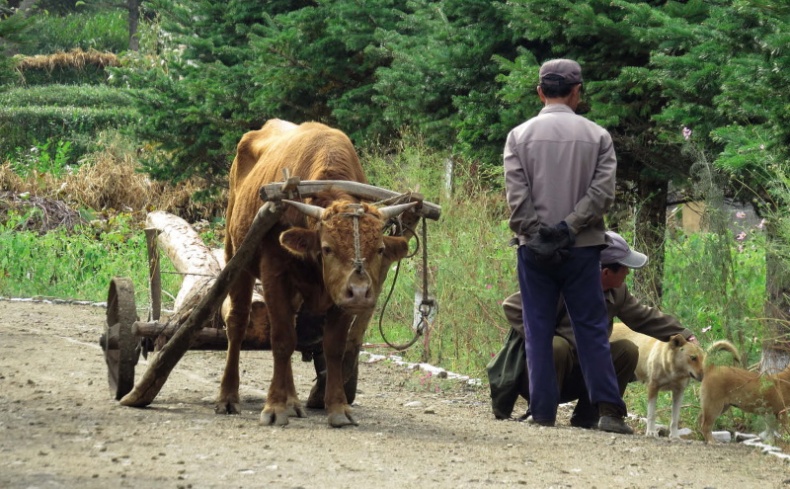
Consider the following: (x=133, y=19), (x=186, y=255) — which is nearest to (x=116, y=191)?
(x=186, y=255)

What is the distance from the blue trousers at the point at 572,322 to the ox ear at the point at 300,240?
1372mm

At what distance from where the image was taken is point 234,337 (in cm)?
893

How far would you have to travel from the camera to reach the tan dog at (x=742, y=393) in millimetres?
8148

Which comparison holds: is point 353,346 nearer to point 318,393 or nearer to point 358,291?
point 318,393

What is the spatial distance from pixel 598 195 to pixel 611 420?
4.75 ft

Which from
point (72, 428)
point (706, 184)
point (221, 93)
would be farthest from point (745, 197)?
point (221, 93)

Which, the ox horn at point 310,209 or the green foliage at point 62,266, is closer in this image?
the ox horn at point 310,209

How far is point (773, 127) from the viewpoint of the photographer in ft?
24.5

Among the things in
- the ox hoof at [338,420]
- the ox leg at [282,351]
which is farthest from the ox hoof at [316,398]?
the ox hoof at [338,420]

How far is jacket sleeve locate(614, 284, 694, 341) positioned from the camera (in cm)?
850

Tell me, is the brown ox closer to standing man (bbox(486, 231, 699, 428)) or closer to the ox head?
the ox head

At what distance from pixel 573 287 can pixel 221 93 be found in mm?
10732

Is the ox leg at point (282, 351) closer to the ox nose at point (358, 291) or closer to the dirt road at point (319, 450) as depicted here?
the dirt road at point (319, 450)

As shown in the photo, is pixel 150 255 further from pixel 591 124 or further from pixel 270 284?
pixel 591 124
